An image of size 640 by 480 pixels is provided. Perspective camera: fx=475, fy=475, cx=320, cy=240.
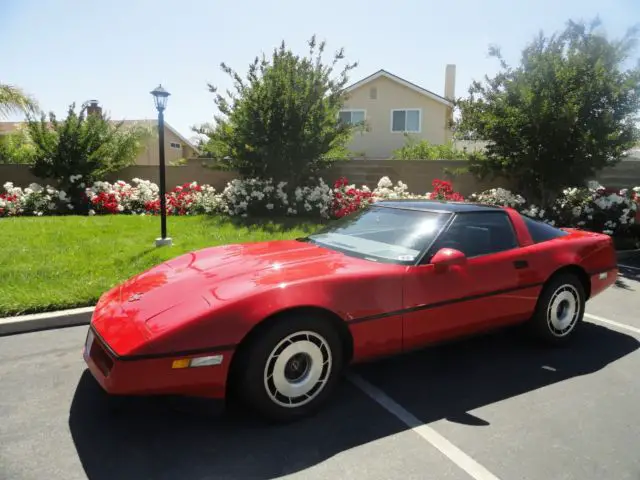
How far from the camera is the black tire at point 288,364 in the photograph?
265cm

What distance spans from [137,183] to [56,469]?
1077 centimetres

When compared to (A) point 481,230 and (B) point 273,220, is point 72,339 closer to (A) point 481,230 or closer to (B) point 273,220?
(A) point 481,230

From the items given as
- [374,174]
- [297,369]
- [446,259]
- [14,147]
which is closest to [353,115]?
[374,174]

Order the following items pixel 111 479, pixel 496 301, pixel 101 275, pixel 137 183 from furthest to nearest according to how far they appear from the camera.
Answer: pixel 137 183
pixel 101 275
pixel 496 301
pixel 111 479

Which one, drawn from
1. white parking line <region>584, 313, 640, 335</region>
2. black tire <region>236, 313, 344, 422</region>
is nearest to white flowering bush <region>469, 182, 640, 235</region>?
white parking line <region>584, 313, 640, 335</region>

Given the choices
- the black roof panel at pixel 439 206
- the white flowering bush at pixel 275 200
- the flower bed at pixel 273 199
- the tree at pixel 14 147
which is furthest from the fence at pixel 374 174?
the black roof panel at pixel 439 206

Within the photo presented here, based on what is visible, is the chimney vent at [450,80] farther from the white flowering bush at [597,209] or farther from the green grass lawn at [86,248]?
the green grass lawn at [86,248]

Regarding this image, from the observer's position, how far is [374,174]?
12.2 metres

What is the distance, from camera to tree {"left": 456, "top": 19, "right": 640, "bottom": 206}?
29.2 feet

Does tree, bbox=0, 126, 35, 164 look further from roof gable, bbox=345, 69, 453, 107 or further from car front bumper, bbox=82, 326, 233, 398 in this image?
car front bumper, bbox=82, 326, 233, 398

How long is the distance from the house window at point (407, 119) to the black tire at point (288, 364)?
20.6 metres

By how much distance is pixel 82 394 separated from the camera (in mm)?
3152

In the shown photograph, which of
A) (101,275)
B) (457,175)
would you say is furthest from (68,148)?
(457,175)

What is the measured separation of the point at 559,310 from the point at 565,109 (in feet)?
19.4
